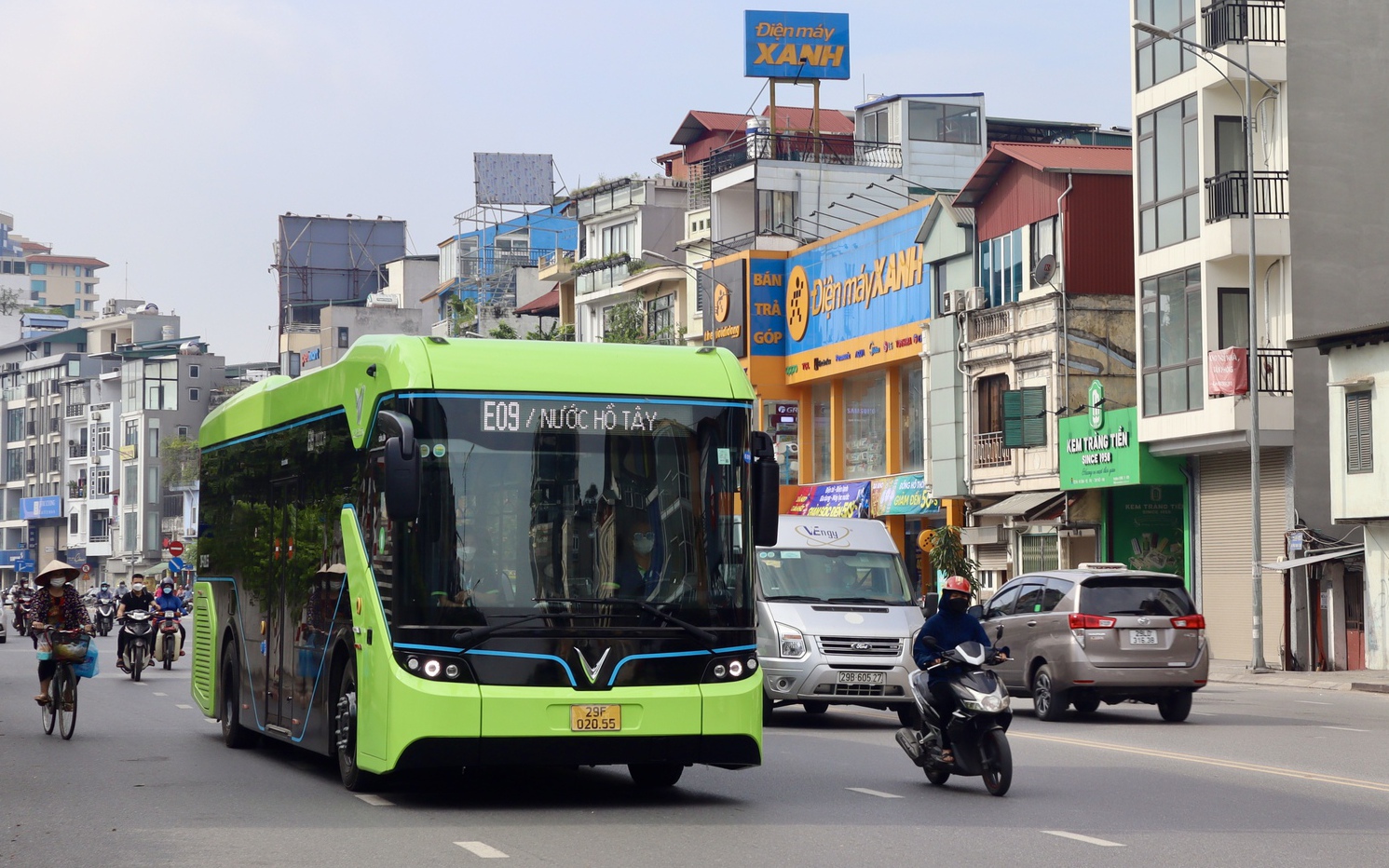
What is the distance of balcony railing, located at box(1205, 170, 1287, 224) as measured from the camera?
3703 centimetres

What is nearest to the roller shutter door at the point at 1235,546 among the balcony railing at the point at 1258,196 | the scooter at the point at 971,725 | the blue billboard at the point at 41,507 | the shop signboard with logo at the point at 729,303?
the balcony railing at the point at 1258,196

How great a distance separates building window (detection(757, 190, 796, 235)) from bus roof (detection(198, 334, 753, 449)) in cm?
4910

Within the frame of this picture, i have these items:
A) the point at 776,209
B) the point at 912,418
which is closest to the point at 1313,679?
the point at 912,418

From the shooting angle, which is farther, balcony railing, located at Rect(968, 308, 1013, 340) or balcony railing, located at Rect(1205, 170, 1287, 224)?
balcony railing, located at Rect(968, 308, 1013, 340)

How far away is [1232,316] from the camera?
37719 millimetres

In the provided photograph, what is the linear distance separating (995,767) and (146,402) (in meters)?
119

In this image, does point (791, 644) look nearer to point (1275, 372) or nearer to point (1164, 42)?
point (1275, 372)

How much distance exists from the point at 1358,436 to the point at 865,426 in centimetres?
2215

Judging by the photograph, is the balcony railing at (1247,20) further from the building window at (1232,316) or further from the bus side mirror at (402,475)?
the bus side mirror at (402,475)

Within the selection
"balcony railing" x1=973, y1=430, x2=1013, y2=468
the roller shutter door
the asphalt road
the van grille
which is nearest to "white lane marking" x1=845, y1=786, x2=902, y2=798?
the asphalt road

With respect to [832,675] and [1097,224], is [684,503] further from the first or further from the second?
[1097,224]

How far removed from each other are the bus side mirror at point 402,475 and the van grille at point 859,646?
333 inches

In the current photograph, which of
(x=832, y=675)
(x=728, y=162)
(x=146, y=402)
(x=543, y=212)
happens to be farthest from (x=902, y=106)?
(x=146, y=402)

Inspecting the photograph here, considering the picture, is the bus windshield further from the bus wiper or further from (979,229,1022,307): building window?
(979,229,1022,307): building window
